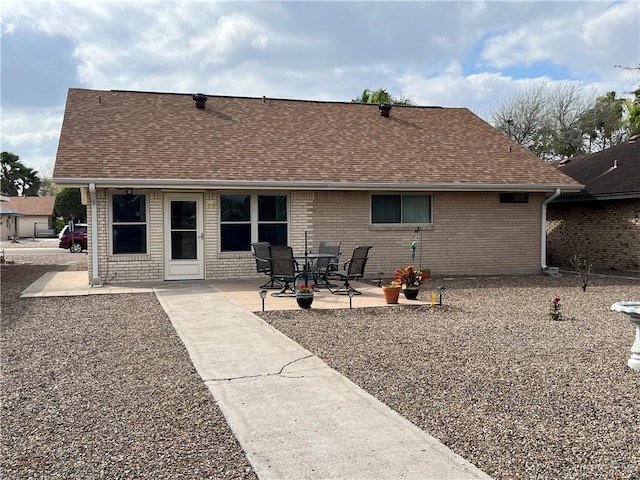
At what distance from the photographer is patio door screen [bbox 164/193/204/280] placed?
1412 cm

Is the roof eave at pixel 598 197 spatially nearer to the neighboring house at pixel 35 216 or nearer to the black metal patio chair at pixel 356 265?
the black metal patio chair at pixel 356 265

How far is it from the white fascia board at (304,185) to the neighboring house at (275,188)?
1.5 inches

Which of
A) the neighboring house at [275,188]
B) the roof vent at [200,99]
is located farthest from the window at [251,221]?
the roof vent at [200,99]

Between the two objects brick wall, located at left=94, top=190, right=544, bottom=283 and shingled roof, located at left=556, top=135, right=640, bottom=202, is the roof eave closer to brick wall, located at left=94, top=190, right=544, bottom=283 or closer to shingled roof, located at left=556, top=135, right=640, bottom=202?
shingled roof, located at left=556, top=135, right=640, bottom=202

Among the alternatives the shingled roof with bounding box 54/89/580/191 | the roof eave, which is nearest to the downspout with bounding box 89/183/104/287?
the shingled roof with bounding box 54/89/580/191

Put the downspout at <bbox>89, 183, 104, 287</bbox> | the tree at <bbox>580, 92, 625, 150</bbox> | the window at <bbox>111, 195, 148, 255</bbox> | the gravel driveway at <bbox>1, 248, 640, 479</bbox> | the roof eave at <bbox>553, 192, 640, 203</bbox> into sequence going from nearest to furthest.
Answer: the gravel driveway at <bbox>1, 248, 640, 479</bbox> < the downspout at <bbox>89, 183, 104, 287</bbox> < the window at <bbox>111, 195, 148, 255</bbox> < the roof eave at <bbox>553, 192, 640, 203</bbox> < the tree at <bbox>580, 92, 625, 150</bbox>

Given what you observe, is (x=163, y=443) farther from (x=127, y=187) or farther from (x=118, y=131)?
(x=118, y=131)

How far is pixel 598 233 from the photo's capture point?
18891mm

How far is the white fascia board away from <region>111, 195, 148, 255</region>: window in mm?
700

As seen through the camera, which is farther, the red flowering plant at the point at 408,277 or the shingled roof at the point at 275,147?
the shingled roof at the point at 275,147

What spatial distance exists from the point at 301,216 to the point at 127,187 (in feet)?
13.8

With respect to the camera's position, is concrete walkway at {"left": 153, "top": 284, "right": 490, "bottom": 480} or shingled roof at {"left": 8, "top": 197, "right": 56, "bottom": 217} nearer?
concrete walkway at {"left": 153, "top": 284, "right": 490, "bottom": 480}

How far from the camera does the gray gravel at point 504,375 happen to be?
4098 millimetres

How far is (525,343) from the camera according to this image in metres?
7.53
